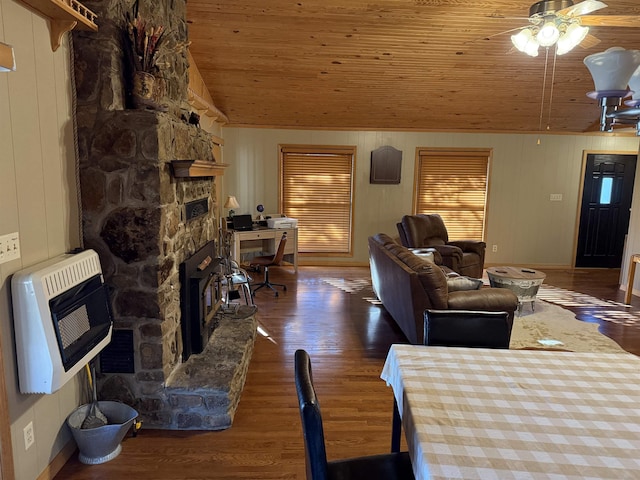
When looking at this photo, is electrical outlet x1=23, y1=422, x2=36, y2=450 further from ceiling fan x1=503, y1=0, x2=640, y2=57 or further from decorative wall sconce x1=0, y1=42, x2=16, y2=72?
ceiling fan x1=503, y1=0, x2=640, y2=57

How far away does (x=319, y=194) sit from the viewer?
7.42 metres

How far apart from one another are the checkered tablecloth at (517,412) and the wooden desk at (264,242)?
4.54 meters

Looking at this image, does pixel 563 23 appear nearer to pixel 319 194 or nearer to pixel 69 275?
pixel 69 275

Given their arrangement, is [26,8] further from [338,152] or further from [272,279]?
[338,152]

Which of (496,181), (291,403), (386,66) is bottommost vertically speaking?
(291,403)

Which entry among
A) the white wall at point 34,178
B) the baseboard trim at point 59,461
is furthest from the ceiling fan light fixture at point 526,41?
the baseboard trim at point 59,461

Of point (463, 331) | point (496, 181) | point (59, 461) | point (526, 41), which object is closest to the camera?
point (463, 331)

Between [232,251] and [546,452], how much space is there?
17.2 ft

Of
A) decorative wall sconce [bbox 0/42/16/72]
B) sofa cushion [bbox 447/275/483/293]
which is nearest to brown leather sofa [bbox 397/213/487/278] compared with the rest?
sofa cushion [bbox 447/275/483/293]

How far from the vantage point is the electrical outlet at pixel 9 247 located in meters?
1.87

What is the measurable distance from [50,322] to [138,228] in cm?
75

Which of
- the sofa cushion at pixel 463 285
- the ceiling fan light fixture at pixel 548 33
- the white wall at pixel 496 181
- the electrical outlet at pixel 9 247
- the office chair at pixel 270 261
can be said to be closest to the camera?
the electrical outlet at pixel 9 247

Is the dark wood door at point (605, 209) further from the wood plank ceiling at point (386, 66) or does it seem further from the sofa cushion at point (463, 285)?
the sofa cushion at point (463, 285)

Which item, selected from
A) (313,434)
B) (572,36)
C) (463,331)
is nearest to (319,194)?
(572,36)
